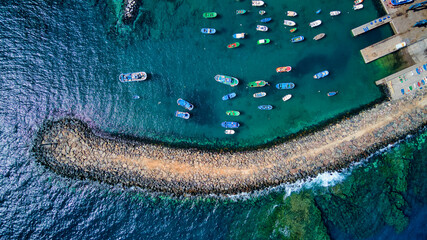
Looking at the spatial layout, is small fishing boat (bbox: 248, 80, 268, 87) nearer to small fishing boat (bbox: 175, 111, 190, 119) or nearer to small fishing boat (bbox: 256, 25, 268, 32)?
small fishing boat (bbox: 256, 25, 268, 32)

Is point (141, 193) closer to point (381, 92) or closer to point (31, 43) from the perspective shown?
point (31, 43)

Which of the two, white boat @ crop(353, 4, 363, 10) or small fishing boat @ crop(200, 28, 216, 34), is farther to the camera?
small fishing boat @ crop(200, 28, 216, 34)

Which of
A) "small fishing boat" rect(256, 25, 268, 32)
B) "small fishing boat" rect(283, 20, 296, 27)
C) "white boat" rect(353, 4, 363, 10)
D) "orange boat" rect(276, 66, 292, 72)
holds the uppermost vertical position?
"white boat" rect(353, 4, 363, 10)

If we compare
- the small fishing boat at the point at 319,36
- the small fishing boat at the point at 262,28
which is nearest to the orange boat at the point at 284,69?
the small fishing boat at the point at 319,36

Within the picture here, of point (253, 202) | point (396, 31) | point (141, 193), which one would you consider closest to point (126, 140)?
point (141, 193)

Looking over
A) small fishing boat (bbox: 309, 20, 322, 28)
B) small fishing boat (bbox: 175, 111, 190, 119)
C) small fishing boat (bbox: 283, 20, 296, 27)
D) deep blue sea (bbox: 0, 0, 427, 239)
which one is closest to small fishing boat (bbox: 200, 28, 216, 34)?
deep blue sea (bbox: 0, 0, 427, 239)

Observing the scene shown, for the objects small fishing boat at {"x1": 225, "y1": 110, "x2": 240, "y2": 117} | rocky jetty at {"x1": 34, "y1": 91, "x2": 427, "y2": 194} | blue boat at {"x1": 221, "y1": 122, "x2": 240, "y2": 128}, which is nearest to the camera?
rocky jetty at {"x1": 34, "y1": 91, "x2": 427, "y2": 194}

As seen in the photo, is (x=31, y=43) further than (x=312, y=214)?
Yes
